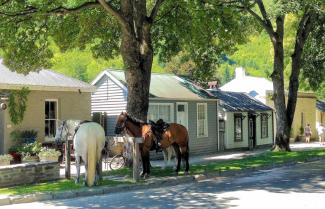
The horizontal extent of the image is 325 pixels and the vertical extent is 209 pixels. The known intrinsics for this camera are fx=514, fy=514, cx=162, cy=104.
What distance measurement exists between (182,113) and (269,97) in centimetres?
1294

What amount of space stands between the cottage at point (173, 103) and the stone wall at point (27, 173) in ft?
36.6

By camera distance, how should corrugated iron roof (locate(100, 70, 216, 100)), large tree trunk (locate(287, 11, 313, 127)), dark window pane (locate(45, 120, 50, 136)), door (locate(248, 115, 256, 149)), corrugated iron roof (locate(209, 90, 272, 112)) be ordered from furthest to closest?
door (locate(248, 115, 256, 149))
corrugated iron roof (locate(209, 90, 272, 112))
large tree trunk (locate(287, 11, 313, 127))
corrugated iron roof (locate(100, 70, 216, 100))
dark window pane (locate(45, 120, 50, 136))

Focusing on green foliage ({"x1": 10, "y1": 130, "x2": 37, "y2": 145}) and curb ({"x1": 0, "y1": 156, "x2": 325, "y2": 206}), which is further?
green foliage ({"x1": 10, "y1": 130, "x2": 37, "y2": 145})

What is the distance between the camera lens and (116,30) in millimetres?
24266

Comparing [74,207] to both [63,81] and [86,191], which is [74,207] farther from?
[63,81]

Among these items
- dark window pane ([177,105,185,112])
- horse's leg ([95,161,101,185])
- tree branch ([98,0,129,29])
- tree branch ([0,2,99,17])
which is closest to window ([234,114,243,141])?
dark window pane ([177,105,185,112])

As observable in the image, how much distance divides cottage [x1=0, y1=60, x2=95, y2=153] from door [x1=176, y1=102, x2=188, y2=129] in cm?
→ 549

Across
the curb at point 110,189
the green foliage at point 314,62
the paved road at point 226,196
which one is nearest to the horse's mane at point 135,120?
the curb at point 110,189

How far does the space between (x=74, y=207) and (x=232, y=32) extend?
13.6m

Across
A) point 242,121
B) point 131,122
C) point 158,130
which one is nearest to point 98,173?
point 131,122

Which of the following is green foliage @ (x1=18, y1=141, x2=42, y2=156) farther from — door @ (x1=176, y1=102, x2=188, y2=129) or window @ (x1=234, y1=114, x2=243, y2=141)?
window @ (x1=234, y1=114, x2=243, y2=141)

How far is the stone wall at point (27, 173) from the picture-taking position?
51.1 feet

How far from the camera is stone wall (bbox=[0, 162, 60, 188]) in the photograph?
15.6m

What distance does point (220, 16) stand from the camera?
21922 millimetres
